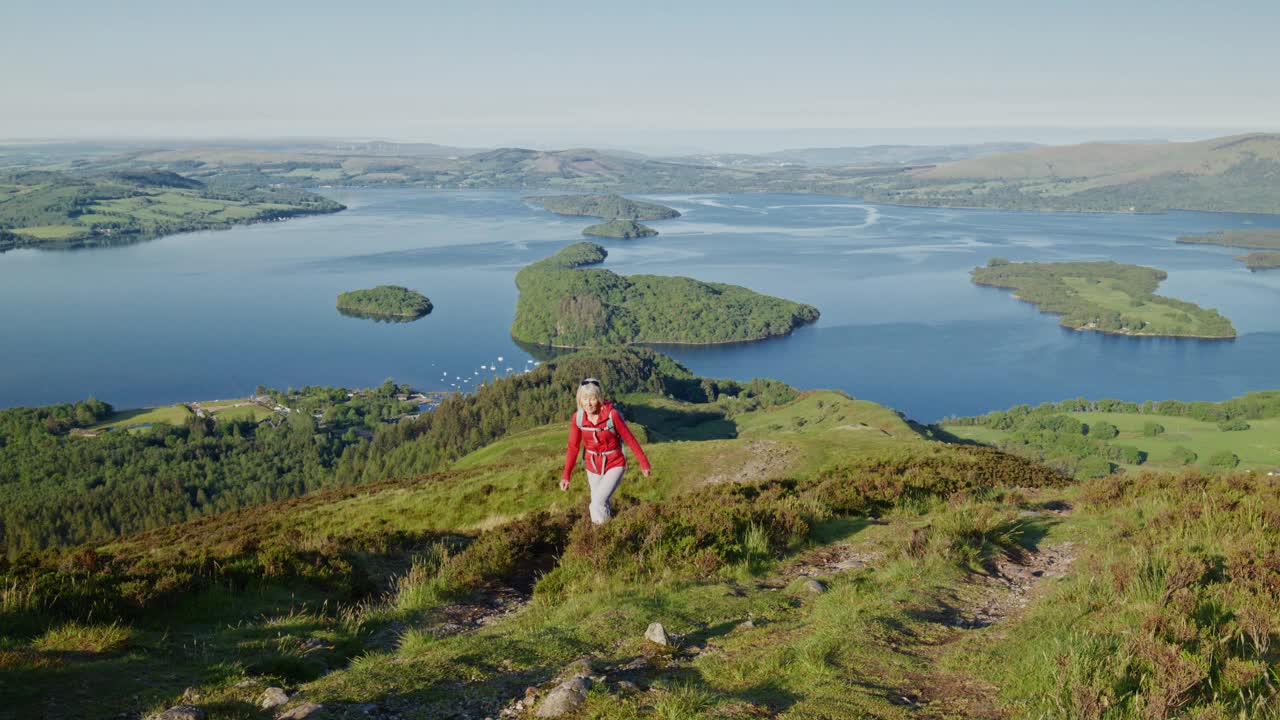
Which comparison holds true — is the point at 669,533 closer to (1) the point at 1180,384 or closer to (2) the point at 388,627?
(2) the point at 388,627

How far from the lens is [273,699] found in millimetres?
6961

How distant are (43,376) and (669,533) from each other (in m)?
186

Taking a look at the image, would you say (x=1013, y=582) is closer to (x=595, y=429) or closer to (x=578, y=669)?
(x=595, y=429)

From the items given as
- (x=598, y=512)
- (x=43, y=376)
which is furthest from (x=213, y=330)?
(x=598, y=512)

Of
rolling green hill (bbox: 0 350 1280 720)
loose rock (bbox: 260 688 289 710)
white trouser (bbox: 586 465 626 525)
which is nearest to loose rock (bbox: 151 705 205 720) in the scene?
rolling green hill (bbox: 0 350 1280 720)

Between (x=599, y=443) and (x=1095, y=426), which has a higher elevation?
(x=599, y=443)

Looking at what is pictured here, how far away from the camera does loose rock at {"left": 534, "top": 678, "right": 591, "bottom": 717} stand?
21.7 feet

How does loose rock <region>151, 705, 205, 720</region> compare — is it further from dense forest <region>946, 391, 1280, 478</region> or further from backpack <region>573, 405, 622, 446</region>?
dense forest <region>946, 391, 1280, 478</region>

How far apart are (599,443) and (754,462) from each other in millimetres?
22732

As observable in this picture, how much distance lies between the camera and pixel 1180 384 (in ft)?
507

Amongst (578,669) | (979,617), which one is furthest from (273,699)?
(979,617)

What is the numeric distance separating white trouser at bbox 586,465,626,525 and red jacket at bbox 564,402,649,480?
0.29 ft

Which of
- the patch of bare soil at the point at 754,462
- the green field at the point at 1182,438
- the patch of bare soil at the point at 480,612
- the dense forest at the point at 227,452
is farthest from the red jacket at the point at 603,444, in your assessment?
the green field at the point at 1182,438

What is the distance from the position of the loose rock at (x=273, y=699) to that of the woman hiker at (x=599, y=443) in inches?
229
